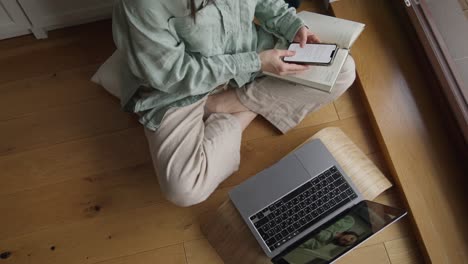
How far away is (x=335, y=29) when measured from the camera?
3.32 ft

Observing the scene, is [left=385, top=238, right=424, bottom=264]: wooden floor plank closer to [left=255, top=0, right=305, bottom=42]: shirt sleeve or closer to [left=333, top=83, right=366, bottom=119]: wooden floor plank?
[left=333, top=83, right=366, bottom=119]: wooden floor plank

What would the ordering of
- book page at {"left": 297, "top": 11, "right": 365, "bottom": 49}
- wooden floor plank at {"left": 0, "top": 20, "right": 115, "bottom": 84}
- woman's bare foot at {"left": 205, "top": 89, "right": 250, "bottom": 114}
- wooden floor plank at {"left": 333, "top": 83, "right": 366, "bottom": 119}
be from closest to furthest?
book page at {"left": 297, "top": 11, "right": 365, "bottom": 49} → woman's bare foot at {"left": 205, "top": 89, "right": 250, "bottom": 114} → wooden floor plank at {"left": 333, "top": 83, "right": 366, "bottom": 119} → wooden floor plank at {"left": 0, "top": 20, "right": 115, "bottom": 84}

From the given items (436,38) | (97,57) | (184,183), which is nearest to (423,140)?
(436,38)

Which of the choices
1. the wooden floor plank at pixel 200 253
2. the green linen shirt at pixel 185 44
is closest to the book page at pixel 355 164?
A: the green linen shirt at pixel 185 44

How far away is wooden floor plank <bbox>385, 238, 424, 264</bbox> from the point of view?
3.34ft

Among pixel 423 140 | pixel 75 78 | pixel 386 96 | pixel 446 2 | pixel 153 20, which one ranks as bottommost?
pixel 423 140

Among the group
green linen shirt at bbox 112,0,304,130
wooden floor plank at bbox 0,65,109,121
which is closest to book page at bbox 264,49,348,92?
green linen shirt at bbox 112,0,304,130

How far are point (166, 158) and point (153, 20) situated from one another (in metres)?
0.34

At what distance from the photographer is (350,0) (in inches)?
50.9

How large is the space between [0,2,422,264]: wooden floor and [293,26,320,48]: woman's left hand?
0.27 m

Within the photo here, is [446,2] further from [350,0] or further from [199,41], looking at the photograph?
[199,41]

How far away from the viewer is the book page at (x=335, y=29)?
0.99m

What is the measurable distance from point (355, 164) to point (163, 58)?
1.88 feet

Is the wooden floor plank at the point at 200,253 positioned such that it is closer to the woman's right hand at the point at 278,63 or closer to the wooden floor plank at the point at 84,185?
the wooden floor plank at the point at 84,185
